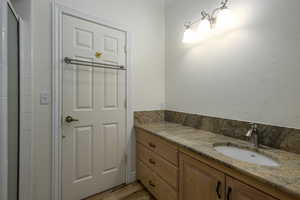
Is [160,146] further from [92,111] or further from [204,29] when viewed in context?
[204,29]

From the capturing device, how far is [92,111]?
1.64m

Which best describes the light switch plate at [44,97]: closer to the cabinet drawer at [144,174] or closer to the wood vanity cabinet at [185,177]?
the wood vanity cabinet at [185,177]

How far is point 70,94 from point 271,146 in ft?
6.19

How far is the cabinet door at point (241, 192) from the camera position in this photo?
28.2 inches

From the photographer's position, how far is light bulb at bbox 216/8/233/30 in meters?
1.32

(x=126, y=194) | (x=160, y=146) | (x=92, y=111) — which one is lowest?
(x=126, y=194)

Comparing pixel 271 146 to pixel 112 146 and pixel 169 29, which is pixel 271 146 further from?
pixel 169 29

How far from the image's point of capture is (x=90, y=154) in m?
1.64

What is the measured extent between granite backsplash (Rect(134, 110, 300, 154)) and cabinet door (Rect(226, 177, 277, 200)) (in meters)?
0.54

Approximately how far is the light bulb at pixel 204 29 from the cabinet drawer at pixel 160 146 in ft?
4.05

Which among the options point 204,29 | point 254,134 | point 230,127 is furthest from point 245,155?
point 204,29

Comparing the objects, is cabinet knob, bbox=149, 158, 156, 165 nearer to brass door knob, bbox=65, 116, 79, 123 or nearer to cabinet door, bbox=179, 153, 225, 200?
cabinet door, bbox=179, 153, 225, 200

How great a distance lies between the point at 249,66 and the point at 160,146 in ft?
3.62

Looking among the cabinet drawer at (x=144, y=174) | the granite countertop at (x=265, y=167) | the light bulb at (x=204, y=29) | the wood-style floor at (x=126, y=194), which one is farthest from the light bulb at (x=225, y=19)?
the wood-style floor at (x=126, y=194)
